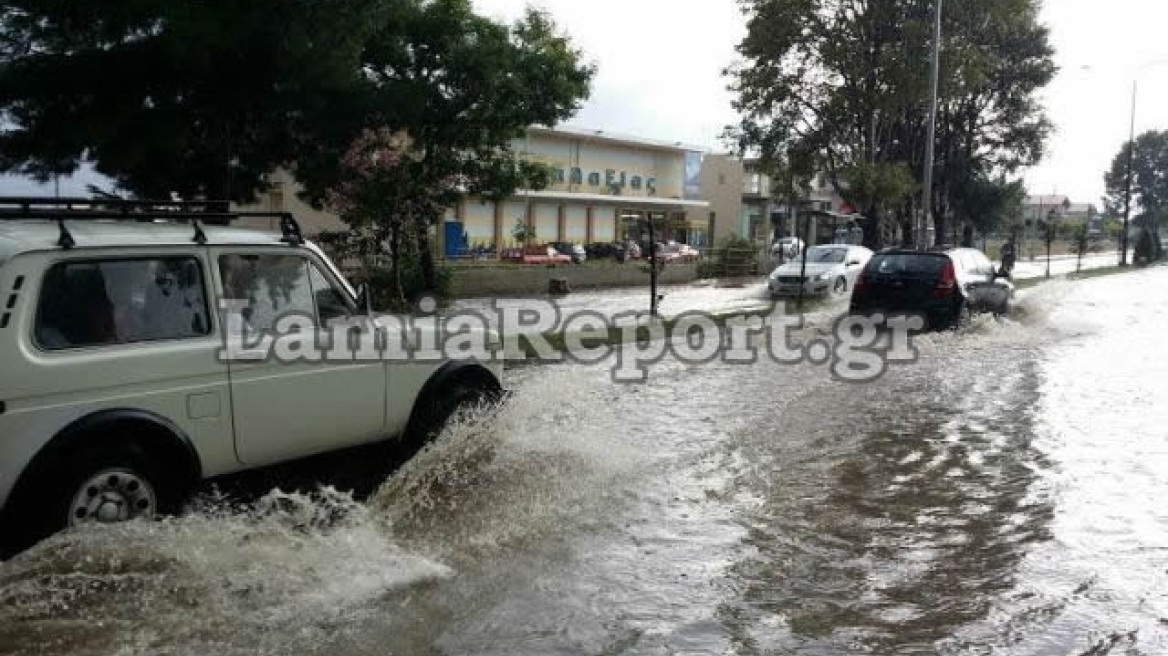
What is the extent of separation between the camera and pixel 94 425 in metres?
4.71

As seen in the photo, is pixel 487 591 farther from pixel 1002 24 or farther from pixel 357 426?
pixel 1002 24

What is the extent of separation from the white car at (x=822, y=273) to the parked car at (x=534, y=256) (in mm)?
14291

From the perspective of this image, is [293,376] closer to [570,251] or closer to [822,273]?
[822,273]

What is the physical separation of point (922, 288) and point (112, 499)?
1337cm

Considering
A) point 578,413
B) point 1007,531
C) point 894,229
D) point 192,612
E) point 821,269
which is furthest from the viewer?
→ point 894,229

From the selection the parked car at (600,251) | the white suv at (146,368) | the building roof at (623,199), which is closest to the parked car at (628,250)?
the parked car at (600,251)

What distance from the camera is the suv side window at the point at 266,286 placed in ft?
18.3

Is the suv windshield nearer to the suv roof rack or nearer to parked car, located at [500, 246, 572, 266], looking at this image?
parked car, located at [500, 246, 572, 266]

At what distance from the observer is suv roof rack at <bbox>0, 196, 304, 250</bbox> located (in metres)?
5.03

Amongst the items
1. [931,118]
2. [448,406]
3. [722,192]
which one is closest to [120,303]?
[448,406]

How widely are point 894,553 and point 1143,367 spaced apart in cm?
1028

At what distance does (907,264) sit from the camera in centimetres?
1612

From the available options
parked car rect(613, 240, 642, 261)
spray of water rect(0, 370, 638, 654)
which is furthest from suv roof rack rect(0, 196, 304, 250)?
parked car rect(613, 240, 642, 261)

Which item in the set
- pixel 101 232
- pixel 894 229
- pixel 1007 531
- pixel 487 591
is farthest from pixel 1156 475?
pixel 894 229
